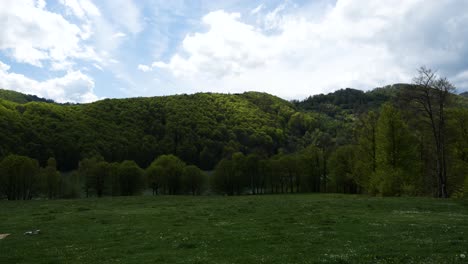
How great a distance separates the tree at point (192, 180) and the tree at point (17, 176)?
39729 millimetres

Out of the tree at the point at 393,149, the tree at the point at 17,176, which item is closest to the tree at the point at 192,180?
the tree at the point at 17,176

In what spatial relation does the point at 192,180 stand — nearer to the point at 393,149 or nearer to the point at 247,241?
the point at 393,149

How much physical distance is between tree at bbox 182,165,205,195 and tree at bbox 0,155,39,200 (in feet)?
130

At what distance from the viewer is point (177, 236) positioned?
2384 cm

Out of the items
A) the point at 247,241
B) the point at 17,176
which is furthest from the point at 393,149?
the point at 17,176

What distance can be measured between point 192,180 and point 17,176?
149ft

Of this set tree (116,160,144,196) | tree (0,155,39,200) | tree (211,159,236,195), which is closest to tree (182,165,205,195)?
tree (211,159,236,195)

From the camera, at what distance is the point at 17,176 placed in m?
84.4

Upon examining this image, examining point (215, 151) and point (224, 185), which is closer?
point (224, 185)

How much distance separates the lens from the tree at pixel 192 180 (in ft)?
346

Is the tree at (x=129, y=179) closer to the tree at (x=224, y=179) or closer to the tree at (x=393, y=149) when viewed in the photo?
the tree at (x=224, y=179)

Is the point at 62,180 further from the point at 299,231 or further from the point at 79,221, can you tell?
the point at 299,231

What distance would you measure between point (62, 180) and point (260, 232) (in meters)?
89.4

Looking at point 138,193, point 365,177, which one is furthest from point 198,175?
point 365,177
